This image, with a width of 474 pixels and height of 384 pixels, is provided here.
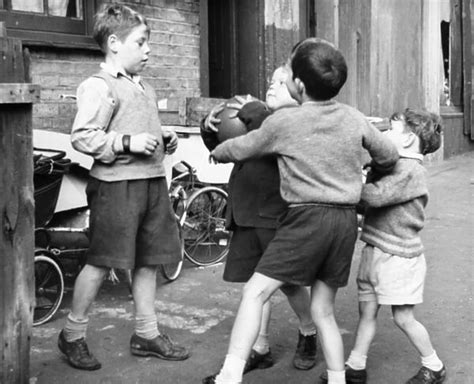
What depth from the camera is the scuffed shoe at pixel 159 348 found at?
4.15 meters

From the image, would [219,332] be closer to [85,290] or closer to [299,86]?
[85,290]

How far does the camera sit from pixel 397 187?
3605mm

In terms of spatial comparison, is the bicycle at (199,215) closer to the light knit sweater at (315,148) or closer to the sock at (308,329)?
the sock at (308,329)

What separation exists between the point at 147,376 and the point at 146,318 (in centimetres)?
34

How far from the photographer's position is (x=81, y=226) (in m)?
5.48

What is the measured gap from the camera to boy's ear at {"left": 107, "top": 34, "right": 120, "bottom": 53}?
3984 millimetres

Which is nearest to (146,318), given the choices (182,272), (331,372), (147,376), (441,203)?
(147,376)

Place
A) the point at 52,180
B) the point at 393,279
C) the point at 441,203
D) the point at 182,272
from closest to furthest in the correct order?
the point at 393,279, the point at 52,180, the point at 182,272, the point at 441,203

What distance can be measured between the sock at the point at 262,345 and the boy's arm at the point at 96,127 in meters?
1.16

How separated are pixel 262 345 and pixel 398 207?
1003 mm

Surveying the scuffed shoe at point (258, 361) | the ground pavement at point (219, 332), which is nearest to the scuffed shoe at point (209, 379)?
the ground pavement at point (219, 332)

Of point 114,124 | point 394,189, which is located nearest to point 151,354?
point 114,124

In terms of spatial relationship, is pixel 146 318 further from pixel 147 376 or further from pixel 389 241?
pixel 389 241

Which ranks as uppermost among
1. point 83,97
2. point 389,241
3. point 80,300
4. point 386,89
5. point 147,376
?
point 386,89
